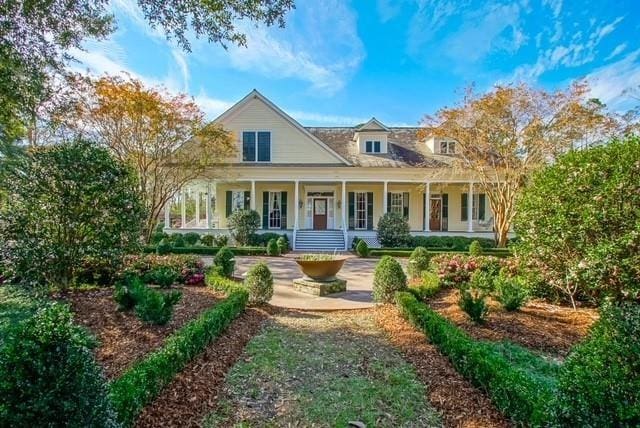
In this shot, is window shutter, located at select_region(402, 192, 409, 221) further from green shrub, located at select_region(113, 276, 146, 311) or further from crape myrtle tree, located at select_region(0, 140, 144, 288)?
green shrub, located at select_region(113, 276, 146, 311)

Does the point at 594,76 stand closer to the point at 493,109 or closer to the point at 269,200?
the point at 493,109

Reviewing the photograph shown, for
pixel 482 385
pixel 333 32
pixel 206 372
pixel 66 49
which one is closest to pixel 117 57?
pixel 66 49

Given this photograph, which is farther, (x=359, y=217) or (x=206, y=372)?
(x=359, y=217)

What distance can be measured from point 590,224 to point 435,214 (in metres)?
16.5

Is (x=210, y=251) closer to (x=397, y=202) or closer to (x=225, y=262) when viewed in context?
(x=225, y=262)

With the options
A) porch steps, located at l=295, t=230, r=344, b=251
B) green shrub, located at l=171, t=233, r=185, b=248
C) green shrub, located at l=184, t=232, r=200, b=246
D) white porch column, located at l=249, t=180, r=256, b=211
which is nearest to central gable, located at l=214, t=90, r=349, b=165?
white porch column, located at l=249, t=180, r=256, b=211

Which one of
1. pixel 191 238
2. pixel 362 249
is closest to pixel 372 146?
pixel 362 249

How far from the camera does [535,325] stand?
573 cm

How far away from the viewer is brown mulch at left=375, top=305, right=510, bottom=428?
3.35 metres

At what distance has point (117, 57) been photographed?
8.53m

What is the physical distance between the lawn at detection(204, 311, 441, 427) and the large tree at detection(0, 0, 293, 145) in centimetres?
570

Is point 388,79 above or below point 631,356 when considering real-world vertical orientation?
above

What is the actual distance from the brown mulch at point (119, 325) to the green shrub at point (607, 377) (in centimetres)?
433

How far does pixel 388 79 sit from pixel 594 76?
29.9 feet
